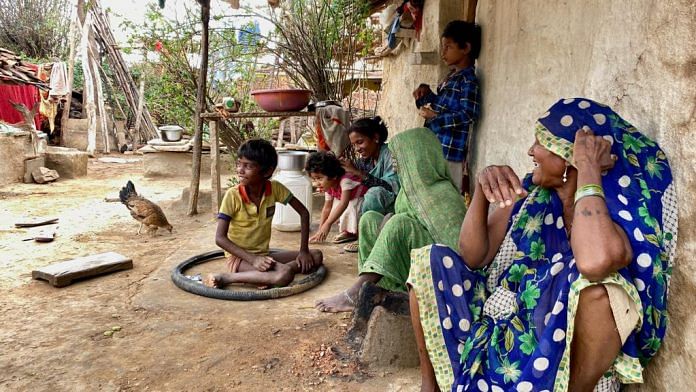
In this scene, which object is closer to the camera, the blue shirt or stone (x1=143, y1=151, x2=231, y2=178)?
the blue shirt

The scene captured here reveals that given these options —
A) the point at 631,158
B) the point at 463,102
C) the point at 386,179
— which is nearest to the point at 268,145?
the point at 386,179

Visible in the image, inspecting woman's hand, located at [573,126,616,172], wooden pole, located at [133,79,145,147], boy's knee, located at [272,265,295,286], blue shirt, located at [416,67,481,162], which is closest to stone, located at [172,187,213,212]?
boy's knee, located at [272,265,295,286]

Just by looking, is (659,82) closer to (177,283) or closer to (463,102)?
Result: (463,102)

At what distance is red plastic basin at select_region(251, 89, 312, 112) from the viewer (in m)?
5.31

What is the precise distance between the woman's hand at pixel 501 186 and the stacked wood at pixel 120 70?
1431cm

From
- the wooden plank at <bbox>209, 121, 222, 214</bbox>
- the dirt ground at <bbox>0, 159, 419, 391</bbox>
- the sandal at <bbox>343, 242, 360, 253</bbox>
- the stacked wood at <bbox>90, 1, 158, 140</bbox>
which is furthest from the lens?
the stacked wood at <bbox>90, 1, 158, 140</bbox>

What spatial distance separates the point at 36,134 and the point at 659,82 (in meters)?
10.4

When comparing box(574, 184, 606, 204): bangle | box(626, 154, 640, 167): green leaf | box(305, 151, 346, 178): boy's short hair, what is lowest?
box(305, 151, 346, 178): boy's short hair

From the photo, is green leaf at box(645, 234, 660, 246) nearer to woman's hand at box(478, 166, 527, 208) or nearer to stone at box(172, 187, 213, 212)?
woman's hand at box(478, 166, 527, 208)

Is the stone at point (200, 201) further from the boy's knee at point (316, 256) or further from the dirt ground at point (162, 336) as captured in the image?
the boy's knee at point (316, 256)

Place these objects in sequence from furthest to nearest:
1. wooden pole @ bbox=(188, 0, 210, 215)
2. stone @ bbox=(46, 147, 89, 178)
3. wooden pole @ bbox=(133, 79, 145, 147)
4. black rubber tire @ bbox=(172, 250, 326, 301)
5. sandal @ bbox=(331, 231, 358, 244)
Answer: wooden pole @ bbox=(133, 79, 145, 147) → stone @ bbox=(46, 147, 89, 178) → wooden pole @ bbox=(188, 0, 210, 215) → sandal @ bbox=(331, 231, 358, 244) → black rubber tire @ bbox=(172, 250, 326, 301)

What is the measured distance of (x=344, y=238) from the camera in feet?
15.6

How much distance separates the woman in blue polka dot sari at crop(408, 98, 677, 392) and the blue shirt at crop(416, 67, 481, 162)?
1.68m

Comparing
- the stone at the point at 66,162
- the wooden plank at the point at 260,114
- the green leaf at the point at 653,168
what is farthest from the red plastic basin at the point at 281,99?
the stone at the point at 66,162
